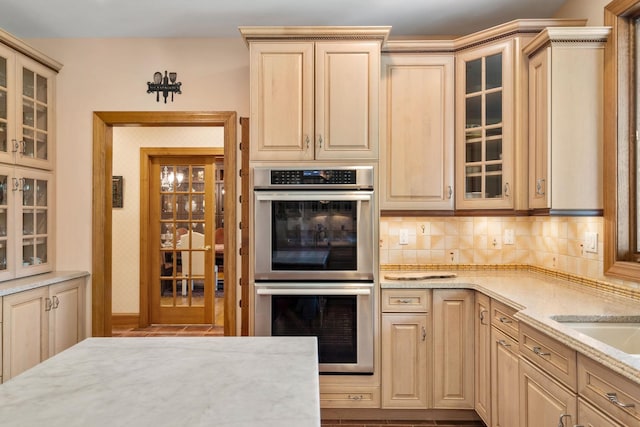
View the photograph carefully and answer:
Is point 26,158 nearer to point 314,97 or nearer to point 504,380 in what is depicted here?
point 314,97

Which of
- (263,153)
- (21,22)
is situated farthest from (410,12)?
(21,22)

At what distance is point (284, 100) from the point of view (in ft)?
8.77

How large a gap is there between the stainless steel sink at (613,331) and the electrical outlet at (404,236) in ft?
4.88

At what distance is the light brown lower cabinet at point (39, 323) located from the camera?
2.53 meters

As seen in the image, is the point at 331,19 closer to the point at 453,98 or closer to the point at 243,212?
the point at 453,98

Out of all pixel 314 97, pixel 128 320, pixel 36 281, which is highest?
pixel 314 97

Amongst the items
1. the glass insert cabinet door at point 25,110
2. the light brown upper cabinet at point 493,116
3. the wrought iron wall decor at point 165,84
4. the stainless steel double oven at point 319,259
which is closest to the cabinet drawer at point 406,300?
the stainless steel double oven at point 319,259

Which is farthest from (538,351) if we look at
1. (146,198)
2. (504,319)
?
(146,198)

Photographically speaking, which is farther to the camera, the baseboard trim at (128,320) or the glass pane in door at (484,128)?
the baseboard trim at (128,320)

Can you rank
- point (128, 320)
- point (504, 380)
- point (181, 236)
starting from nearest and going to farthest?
point (504, 380) → point (128, 320) → point (181, 236)

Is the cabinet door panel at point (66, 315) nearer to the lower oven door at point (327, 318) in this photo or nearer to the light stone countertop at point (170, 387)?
the lower oven door at point (327, 318)

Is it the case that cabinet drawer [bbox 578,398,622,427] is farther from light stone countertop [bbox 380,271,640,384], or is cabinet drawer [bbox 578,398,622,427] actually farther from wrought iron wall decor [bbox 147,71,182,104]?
wrought iron wall decor [bbox 147,71,182,104]

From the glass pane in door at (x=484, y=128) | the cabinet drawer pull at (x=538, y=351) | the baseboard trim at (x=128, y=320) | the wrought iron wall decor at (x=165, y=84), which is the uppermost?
the wrought iron wall decor at (x=165, y=84)

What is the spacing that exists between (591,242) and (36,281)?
11.3ft
